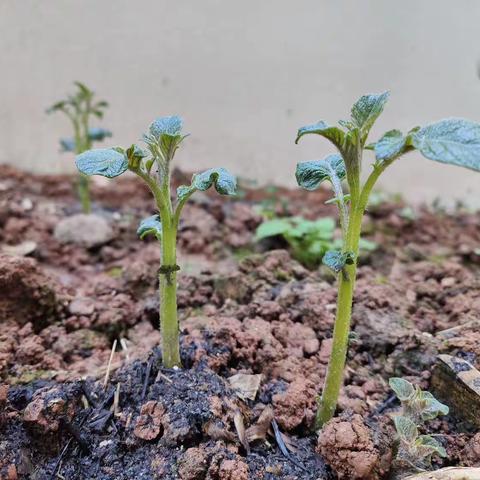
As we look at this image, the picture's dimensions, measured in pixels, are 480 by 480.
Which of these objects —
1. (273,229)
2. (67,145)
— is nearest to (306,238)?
(273,229)

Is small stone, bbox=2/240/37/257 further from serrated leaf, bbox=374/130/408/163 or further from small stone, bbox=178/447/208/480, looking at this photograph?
serrated leaf, bbox=374/130/408/163

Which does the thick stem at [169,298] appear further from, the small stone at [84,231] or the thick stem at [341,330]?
the small stone at [84,231]

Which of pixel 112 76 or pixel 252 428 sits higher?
pixel 112 76

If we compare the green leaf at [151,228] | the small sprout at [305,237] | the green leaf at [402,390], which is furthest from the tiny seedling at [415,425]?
the small sprout at [305,237]

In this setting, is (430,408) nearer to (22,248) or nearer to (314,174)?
(314,174)

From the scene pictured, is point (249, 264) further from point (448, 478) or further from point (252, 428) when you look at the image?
point (448, 478)

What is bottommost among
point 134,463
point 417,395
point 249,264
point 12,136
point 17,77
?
point 134,463

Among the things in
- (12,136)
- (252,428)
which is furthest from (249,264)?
(12,136)
